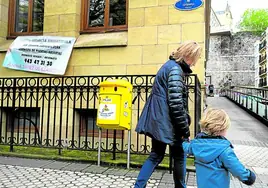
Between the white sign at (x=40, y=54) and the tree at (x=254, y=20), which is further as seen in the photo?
the tree at (x=254, y=20)

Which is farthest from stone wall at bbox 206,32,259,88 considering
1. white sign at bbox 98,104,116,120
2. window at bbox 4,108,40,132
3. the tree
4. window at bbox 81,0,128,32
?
white sign at bbox 98,104,116,120

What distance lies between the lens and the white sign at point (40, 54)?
7102 millimetres

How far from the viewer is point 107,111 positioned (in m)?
4.74

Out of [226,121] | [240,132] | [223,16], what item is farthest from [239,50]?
[226,121]

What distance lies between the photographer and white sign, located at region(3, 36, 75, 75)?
7102mm

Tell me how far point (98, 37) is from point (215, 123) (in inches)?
194

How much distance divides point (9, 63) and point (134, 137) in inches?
146

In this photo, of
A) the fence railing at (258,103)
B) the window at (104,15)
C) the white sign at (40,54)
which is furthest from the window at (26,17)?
the fence railing at (258,103)

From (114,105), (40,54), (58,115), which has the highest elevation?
(40,54)

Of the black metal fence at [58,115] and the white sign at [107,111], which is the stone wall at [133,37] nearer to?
the black metal fence at [58,115]

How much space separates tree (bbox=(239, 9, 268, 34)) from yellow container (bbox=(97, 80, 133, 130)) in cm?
6831

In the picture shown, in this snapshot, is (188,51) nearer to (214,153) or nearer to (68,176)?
(214,153)

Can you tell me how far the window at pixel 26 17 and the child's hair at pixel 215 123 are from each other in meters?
6.16

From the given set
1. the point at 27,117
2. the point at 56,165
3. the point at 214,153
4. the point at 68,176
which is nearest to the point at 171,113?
the point at 214,153
